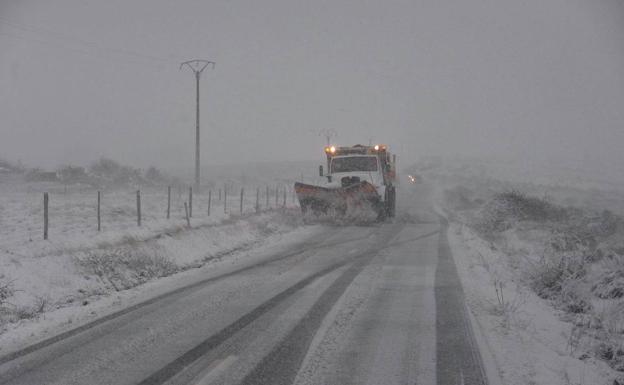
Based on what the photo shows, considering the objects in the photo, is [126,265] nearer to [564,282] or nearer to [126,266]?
[126,266]

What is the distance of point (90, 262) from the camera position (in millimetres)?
9469

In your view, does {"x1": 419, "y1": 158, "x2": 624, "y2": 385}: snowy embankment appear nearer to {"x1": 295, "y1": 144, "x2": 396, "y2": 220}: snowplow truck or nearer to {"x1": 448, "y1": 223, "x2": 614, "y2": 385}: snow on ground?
{"x1": 448, "y1": 223, "x2": 614, "y2": 385}: snow on ground

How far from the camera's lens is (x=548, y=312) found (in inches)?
301

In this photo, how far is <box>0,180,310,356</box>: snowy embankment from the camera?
711 centimetres

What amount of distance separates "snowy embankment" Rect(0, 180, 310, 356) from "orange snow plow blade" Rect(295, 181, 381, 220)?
2.59 meters

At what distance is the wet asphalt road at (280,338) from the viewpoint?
482cm

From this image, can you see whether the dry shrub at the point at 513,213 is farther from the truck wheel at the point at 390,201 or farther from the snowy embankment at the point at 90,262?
the snowy embankment at the point at 90,262

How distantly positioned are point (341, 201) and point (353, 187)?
2.58 feet

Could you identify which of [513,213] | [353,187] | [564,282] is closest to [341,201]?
[353,187]

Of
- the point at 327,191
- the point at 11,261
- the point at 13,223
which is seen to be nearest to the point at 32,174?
the point at 13,223

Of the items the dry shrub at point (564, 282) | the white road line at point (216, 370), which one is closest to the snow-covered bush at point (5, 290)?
the white road line at point (216, 370)

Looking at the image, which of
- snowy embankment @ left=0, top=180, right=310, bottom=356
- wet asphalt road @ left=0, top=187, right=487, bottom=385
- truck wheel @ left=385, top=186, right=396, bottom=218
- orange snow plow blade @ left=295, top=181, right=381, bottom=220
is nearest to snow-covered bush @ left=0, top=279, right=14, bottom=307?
snowy embankment @ left=0, top=180, right=310, bottom=356

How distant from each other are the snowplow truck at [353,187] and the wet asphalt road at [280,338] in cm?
1054

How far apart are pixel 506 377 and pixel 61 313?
5.74m
